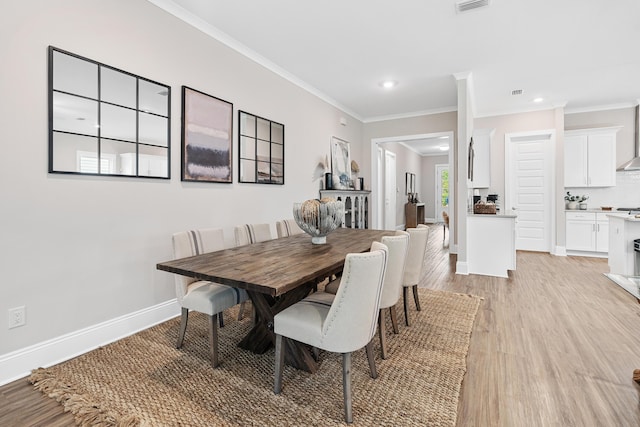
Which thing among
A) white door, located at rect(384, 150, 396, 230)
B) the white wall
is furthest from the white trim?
white door, located at rect(384, 150, 396, 230)

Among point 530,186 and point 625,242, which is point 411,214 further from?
point 625,242

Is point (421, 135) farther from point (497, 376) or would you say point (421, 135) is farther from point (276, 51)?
point (497, 376)

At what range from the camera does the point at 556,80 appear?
14.2 feet

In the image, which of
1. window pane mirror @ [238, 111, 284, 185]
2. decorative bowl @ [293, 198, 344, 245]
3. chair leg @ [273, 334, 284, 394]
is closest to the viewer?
chair leg @ [273, 334, 284, 394]

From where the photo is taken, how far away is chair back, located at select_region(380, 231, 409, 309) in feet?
6.37

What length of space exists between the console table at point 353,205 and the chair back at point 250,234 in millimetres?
2115

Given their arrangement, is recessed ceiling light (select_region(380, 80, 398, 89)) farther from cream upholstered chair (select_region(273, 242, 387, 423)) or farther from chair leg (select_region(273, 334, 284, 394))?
chair leg (select_region(273, 334, 284, 394))

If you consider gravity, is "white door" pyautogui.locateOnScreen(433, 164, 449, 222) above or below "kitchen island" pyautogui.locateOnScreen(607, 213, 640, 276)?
above

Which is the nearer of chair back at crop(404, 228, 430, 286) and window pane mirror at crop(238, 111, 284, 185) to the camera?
chair back at crop(404, 228, 430, 286)

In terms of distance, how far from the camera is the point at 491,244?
4.18 meters

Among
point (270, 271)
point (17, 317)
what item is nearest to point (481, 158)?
point (270, 271)

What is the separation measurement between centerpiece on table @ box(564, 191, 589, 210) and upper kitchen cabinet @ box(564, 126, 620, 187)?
25 centimetres

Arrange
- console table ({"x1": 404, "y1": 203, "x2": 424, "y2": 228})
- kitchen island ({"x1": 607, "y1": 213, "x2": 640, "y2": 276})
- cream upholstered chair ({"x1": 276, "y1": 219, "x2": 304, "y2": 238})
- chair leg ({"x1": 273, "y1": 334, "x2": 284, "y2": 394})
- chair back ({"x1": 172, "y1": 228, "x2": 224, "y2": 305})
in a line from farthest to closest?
console table ({"x1": 404, "y1": 203, "x2": 424, "y2": 228}), kitchen island ({"x1": 607, "y1": 213, "x2": 640, "y2": 276}), cream upholstered chair ({"x1": 276, "y1": 219, "x2": 304, "y2": 238}), chair back ({"x1": 172, "y1": 228, "x2": 224, "y2": 305}), chair leg ({"x1": 273, "y1": 334, "x2": 284, "y2": 394})

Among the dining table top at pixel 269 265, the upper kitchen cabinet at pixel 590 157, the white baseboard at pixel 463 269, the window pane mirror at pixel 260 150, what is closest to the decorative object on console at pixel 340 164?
the window pane mirror at pixel 260 150
